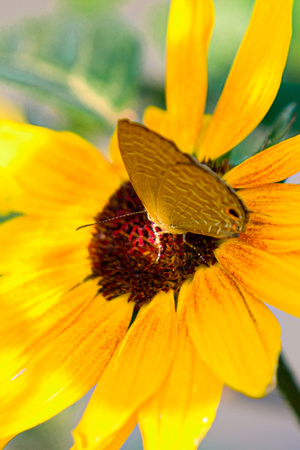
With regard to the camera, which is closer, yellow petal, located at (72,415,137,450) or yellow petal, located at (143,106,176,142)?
yellow petal, located at (72,415,137,450)

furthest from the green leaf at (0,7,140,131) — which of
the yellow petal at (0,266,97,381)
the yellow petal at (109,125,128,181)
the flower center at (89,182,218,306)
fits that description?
the yellow petal at (0,266,97,381)

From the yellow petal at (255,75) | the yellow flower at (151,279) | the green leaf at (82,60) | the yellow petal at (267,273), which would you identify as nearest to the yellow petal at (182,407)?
the yellow flower at (151,279)

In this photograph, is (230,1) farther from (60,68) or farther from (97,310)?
(97,310)

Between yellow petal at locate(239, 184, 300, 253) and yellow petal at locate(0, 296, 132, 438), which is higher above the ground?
yellow petal at locate(239, 184, 300, 253)

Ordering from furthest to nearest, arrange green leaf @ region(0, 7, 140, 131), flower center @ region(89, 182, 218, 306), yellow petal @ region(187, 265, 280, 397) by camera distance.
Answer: green leaf @ region(0, 7, 140, 131)
flower center @ region(89, 182, 218, 306)
yellow petal @ region(187, 265, 280, 397)

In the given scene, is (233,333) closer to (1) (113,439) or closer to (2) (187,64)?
(1) (113,439)

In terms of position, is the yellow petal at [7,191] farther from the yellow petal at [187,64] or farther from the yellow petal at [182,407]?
the yellow petal at [182,407]

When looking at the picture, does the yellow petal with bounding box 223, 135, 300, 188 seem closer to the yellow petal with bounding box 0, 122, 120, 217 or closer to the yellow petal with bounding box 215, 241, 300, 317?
the yellow petal with bounding box 215, 241, 300, 317

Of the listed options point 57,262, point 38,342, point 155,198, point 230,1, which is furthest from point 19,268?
point 230,1
